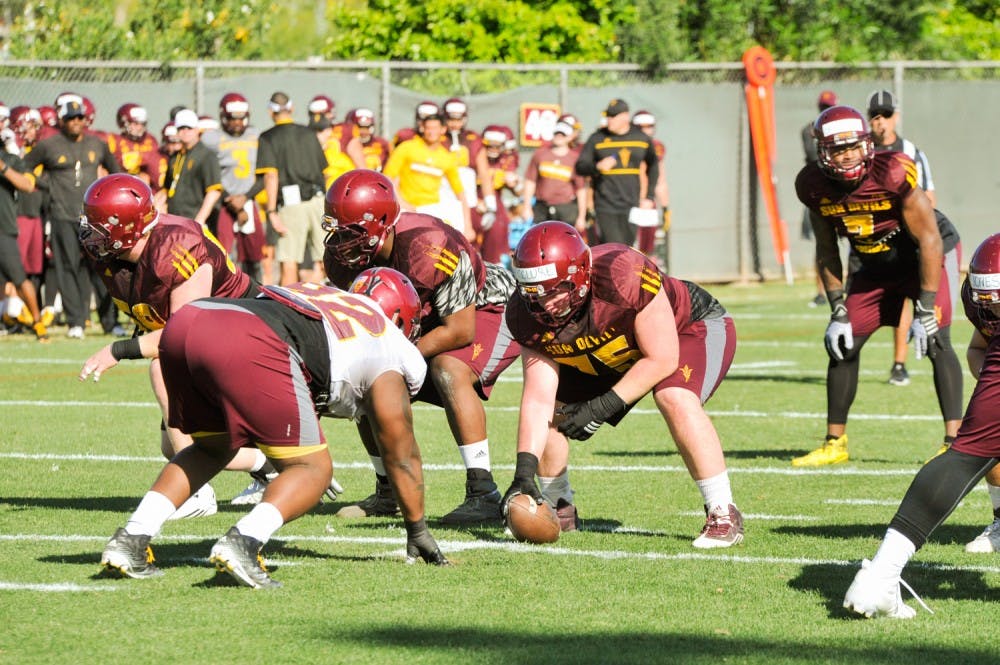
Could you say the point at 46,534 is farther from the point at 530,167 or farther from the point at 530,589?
the point at 530,167

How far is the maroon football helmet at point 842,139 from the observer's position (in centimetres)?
822

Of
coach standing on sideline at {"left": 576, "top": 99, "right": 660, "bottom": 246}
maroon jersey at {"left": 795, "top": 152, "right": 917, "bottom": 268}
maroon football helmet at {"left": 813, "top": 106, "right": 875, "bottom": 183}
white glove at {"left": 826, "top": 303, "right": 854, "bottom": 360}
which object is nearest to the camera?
maroon football helmet at {"left": 813, "top": 106, "right": 875, "bottom": 183}

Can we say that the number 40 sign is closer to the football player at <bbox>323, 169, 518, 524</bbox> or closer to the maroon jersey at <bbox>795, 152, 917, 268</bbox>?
the maroon jersey at <bbox>795, 152, 917, 268</bbox>

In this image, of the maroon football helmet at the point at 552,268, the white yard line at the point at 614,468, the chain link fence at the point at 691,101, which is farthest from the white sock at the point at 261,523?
the chain link fence at the point at 691,101

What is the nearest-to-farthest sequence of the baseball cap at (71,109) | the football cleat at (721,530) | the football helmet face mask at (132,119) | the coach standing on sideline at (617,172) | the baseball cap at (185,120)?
the football cleat at (721,530), the baseball cap at (185,120), the baseball cap at (71,109), the football helmet face mask at (132,119), the coach standing on sideline at (617,172)

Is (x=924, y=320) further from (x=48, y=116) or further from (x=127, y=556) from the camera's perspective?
(x=48, y=116)

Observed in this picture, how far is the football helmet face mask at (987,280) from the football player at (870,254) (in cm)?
288

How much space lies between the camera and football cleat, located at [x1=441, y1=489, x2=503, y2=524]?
23.6 ft

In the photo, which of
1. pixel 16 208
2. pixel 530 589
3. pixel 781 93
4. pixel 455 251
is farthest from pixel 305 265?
pixel 530 589

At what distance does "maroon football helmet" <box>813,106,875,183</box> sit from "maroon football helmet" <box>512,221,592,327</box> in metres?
2.41

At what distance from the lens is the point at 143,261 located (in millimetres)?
6723

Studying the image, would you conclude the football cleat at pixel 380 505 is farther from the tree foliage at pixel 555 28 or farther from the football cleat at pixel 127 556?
the tree foliage at pixel 555 28

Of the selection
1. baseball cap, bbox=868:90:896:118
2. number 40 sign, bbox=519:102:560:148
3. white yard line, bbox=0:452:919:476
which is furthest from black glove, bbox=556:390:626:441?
number 40 sign, bbox=519:102:560:148

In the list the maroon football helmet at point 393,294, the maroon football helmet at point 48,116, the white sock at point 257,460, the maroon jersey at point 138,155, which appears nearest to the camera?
the maroon football helmet at point 393,294
